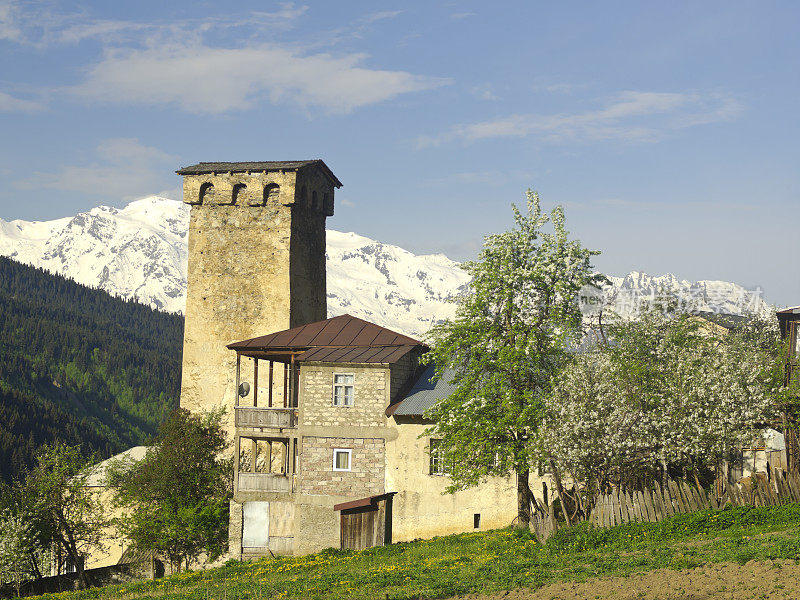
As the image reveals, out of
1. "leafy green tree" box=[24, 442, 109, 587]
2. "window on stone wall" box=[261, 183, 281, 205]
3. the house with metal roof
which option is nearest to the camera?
the house with metal roof

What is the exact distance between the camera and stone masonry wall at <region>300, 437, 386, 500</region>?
37406 millimetres

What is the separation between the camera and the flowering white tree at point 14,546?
44719mm

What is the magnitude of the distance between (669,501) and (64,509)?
3593cm

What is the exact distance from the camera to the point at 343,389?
3856 centimetres

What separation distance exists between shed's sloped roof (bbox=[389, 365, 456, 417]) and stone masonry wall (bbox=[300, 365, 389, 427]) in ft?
3.01

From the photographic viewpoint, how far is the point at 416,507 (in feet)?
121

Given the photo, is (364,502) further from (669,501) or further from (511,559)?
(669,501)

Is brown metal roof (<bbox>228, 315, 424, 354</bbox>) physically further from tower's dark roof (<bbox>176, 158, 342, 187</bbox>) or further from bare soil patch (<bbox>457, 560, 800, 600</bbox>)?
bare soil patch (<bbox>457, 560, 800, 600</bbox>)

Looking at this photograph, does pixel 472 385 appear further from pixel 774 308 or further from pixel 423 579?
pixel 774 308

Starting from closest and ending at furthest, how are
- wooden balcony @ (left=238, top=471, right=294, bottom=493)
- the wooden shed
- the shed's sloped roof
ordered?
the wooden shed, the shed's sloped roof, wooden balcony @ (left=238, top=471, right=294, bottom=493)

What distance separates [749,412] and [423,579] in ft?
43.8

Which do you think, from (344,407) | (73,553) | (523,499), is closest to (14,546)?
(73,553)

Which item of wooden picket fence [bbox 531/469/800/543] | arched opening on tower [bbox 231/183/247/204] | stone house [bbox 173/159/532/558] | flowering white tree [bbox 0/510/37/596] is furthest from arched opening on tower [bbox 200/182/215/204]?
wooden picket fence [bbox 531/469/800/543]

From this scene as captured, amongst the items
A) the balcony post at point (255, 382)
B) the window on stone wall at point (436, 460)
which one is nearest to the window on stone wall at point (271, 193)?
the balcony post at point (255, 382)
